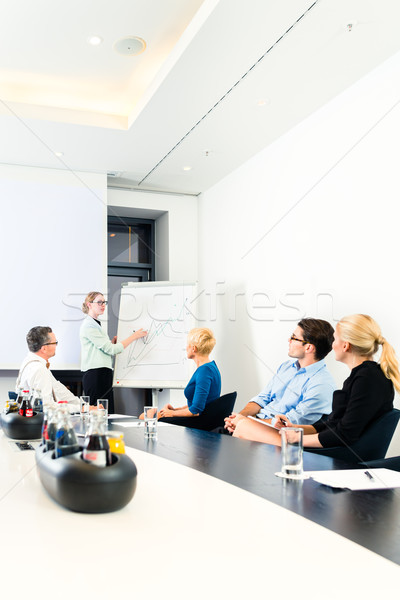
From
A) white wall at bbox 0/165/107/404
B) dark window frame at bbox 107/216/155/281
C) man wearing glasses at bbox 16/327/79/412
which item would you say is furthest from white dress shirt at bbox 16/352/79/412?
dark window frame at bbox 107/216/155/281

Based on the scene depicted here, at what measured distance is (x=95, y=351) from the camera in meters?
5.07

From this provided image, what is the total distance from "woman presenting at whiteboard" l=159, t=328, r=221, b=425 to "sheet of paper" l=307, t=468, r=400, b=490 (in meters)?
2.06

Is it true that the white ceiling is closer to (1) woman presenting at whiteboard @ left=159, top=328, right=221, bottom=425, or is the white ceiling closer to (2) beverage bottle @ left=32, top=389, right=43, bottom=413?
(1) woman presenting at whiteboard @ left=159, top=328, right=221, bottom=425

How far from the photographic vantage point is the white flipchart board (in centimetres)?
528

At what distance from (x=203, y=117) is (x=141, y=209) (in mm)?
2029

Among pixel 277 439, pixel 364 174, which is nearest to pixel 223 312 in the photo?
pixel 364 174

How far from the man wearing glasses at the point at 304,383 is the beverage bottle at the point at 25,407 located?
1.18 metres

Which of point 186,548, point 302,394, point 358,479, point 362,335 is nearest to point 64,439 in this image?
point 186,548

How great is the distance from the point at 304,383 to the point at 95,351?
8.15 ft

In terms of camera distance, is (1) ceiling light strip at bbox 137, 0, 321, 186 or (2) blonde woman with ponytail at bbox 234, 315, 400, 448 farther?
(1) ceiling light strip at bbox 137, 0, 321, 186

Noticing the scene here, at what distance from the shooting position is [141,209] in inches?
239

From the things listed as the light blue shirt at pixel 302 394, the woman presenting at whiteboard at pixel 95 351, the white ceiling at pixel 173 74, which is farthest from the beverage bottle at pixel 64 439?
the woman presenting at whiteboard at pixel 95 351

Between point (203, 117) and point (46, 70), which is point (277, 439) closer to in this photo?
point (203, 117)

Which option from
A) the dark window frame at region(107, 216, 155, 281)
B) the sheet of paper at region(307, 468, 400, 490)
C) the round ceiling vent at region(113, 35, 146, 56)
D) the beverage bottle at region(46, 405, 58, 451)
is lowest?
the sheet of paper at region(307, 468, 400, 490)
